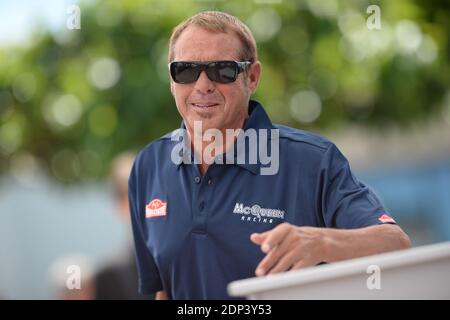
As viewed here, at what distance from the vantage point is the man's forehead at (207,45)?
8.07 ft

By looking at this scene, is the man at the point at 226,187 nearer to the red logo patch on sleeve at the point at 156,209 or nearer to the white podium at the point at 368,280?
the red logo patch on sleeve at the point at 156,209

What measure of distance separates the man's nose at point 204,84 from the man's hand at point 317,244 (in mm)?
611

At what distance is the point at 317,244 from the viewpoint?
2.01m

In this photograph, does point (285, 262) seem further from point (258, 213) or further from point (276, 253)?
point (258, 213)

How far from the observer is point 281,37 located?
7836mm

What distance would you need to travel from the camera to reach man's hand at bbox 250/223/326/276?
6.23ft

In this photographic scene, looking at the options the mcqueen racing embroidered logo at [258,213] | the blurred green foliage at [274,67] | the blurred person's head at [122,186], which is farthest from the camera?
the blurred green foliage at [274,67]

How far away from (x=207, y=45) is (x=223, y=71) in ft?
0.31

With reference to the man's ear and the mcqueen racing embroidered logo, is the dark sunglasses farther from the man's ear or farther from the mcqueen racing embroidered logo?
the mcqueen racing embroidered logo

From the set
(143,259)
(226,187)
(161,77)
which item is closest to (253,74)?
(226,187)

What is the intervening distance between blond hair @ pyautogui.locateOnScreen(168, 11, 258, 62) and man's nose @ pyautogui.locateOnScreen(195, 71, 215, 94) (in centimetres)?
13

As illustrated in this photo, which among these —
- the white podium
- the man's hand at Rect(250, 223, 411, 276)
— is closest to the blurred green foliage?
the man's hand at Rect(250, 223, 411, 276)

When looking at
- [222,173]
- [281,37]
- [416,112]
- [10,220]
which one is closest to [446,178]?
[416,112]

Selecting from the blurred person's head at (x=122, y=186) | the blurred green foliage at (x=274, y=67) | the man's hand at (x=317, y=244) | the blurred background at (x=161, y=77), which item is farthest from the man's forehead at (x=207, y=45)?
the blurred green foliage at (x=274, y=67)
